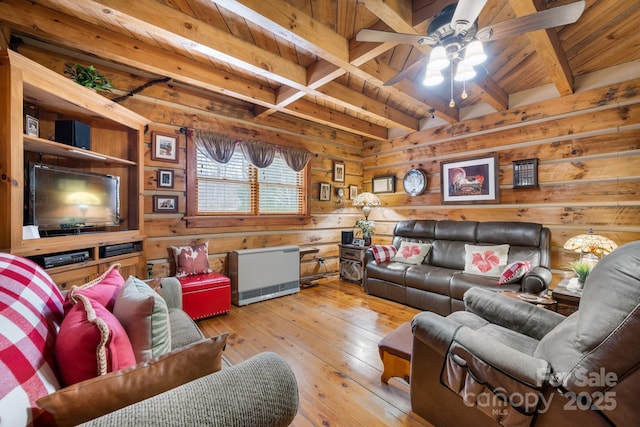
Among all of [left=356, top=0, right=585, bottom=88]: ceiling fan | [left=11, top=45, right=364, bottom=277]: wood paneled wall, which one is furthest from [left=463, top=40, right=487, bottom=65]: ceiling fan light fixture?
[left=11, top=45, right=364, bottom=277]: wood paneled wall

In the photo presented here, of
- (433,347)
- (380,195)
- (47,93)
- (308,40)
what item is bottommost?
(433,347)

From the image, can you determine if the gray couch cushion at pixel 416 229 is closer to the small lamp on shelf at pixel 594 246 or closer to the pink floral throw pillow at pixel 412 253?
the pink floral throw pillow at pixel 412 253

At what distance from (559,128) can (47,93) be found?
503 cm

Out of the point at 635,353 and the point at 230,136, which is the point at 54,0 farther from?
the point at 635,353

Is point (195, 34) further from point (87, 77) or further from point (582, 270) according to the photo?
point (582, 270)

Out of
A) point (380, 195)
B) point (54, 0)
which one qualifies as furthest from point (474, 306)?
point (54, 0)

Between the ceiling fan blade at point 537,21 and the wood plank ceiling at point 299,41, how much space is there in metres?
0.25

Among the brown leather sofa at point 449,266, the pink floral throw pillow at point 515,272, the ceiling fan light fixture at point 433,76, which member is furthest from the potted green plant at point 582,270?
the ceiling fan light fixture at point 433,76

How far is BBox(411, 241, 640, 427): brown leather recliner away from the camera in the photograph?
0.87 m

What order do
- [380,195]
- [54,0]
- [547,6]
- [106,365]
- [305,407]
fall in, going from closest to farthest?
[106,365] → [305,407] → [54,0] → [547,6] → [380,195]

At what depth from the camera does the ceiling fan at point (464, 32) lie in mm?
1445

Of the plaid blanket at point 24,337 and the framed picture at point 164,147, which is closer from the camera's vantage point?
the plaid blanket at point 24,337

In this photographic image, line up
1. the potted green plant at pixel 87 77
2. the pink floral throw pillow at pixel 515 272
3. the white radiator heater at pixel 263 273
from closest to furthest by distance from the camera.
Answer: the potted green plant at pixel 87 77, the pink floral throw pillow at pixel 515 272, the white radiator heater at pixel 263 273

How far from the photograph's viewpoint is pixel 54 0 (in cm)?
185
